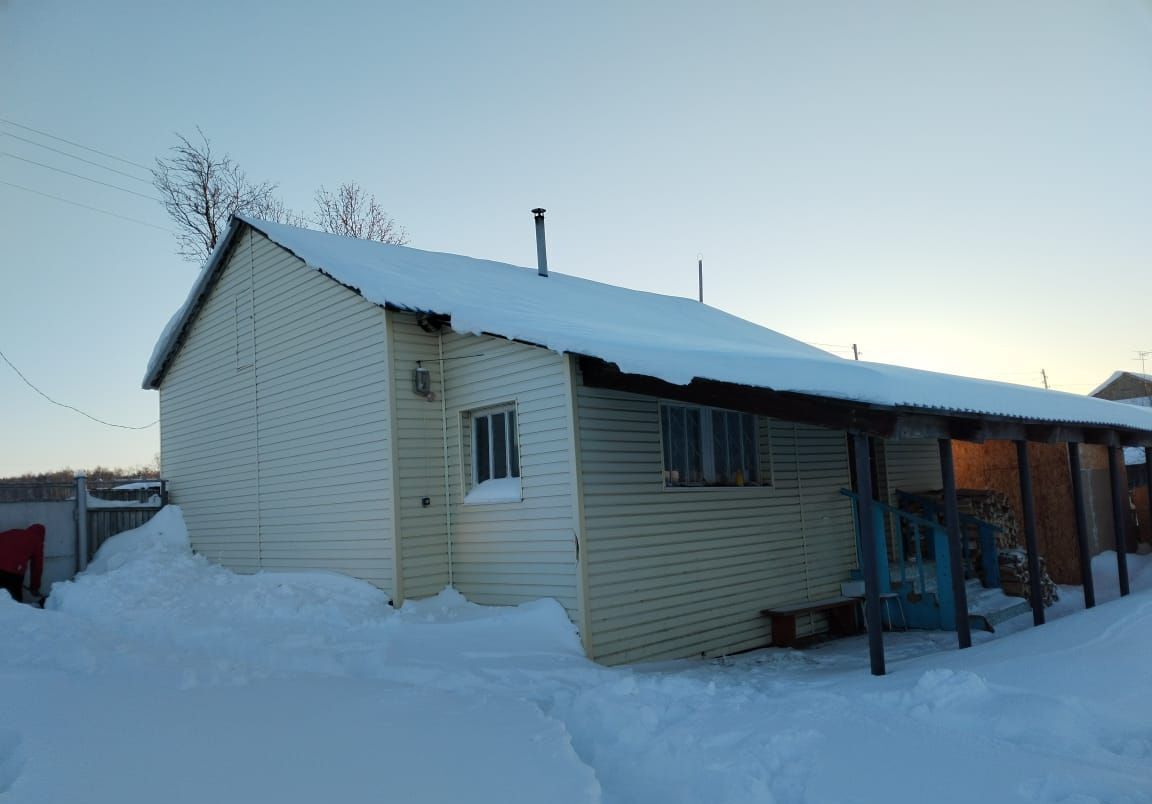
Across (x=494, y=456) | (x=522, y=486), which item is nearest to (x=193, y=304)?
(x=494, y=456)

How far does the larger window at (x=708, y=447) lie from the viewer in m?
10.3

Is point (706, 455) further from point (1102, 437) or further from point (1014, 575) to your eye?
point (1102, 437)

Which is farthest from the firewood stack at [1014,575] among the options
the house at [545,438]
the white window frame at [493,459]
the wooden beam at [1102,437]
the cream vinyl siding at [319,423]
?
the cream vinyl siding at [319,423]

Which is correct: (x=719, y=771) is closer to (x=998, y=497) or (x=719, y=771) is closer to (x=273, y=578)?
(x=273, y=578)

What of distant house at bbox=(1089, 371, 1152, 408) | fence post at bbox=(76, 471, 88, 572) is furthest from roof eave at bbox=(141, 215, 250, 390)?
distant house at bbox=(1089, 371, 1152, 408)

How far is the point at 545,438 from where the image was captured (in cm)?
937

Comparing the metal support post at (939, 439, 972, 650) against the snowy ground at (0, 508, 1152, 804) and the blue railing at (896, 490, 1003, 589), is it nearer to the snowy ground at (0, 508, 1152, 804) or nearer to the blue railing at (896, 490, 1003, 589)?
the snowy ground at (0, 508, 1152, 804)

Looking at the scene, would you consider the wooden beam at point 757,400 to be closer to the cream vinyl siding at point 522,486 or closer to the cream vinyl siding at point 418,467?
the cream vinyl siding at point 522,486

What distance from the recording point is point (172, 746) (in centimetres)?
570

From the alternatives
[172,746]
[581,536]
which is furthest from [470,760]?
[581,536]

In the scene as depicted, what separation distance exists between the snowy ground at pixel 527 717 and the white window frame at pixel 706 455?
7.05 ft

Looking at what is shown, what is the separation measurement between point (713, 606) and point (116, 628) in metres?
7.23

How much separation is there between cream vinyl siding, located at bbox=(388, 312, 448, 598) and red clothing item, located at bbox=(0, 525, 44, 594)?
7.67m

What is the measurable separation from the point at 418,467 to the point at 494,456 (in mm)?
962
